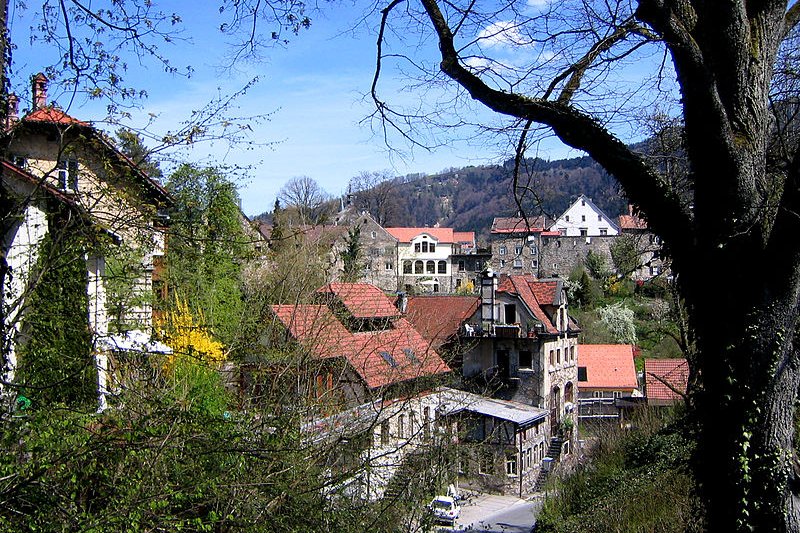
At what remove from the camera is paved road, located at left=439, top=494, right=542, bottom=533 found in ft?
59.5

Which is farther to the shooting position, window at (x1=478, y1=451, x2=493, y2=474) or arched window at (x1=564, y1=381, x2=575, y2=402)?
arched window at (x1=564, y1=381, x2=575, y2=402)

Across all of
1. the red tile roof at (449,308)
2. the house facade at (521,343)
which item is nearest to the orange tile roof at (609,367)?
the house facade at (521,343)

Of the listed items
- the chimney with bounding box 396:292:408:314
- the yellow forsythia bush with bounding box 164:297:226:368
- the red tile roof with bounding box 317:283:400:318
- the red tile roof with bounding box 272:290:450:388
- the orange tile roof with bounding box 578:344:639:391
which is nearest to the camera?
the yellow forsythia bush with bounding box 164:297:226:368

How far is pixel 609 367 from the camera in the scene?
33438 mm

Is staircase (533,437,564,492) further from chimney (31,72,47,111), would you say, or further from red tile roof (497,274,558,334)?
chimney (31,72,47,111)

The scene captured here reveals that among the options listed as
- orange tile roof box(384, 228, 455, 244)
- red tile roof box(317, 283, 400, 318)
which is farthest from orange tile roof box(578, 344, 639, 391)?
orange tile roof box(384, 228, 455, 244)

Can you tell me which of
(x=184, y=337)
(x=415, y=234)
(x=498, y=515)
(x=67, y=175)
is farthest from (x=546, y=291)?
(x=415, y=234)

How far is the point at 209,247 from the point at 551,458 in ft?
76.1

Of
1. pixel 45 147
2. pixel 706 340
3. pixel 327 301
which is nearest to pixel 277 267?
pixel 327 301

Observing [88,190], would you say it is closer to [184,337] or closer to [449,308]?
[184,337]

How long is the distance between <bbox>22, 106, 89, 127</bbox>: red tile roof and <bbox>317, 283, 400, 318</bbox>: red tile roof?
1060 centimetres

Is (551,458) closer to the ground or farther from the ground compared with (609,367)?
closer to the ground

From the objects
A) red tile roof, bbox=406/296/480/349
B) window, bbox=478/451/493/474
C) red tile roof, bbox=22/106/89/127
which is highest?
red tile roof, bbox=22/106/89/127

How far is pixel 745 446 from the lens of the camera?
10.8 ft
